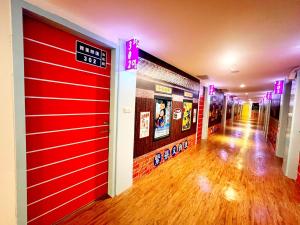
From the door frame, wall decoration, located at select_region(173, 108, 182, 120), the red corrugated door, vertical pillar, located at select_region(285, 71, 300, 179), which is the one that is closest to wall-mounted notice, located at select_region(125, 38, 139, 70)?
the red corrugated door

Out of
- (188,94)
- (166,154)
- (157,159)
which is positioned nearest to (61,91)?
(157,159)

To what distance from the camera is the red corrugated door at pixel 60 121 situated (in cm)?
167

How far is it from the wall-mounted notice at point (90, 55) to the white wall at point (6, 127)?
2.47ft

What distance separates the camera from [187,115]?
5230mm

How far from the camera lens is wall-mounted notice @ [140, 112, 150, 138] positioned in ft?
10.3

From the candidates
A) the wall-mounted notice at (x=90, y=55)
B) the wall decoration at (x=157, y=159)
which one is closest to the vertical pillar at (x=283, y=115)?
the wall decoration at (x=157, y=159)

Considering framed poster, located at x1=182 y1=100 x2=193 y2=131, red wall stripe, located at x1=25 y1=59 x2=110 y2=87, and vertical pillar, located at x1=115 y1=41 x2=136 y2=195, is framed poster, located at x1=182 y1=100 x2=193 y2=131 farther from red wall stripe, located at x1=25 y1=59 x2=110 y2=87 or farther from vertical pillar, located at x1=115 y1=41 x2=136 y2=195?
red wall stripe, located at x1=25 y1=59 x2=110 y2=87

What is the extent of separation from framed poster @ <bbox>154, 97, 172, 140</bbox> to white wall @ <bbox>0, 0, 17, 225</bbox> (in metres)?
2.54

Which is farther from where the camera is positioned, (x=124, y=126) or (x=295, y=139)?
(x=295, y=139)

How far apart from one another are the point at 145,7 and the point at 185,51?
5.02ft

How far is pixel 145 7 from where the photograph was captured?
5.19ft

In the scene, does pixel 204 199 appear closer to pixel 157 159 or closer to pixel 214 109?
pixel 157 159

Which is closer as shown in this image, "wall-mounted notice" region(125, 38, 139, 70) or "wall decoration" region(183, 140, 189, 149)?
"wall-mounted notice" region(125, 38, 139, 70)

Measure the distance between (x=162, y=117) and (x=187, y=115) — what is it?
174 centimetres
